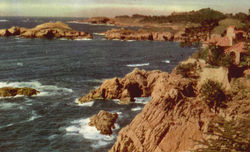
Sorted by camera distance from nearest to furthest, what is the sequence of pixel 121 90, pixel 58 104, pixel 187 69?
1. pixel 58 104
2. pixel 121 90
3. pixel 187 69

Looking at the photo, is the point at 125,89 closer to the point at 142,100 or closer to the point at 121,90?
the point at 121,90

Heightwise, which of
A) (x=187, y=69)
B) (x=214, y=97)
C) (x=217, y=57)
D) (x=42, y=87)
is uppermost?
(x=217, y=57)

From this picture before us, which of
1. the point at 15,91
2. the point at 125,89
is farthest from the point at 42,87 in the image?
the point at 125,89

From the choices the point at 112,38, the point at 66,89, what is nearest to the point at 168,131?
the point at 66,89

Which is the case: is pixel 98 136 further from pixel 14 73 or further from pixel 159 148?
pixel 14 73

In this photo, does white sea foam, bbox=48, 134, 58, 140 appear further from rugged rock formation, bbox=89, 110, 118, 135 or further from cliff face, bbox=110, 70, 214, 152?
cliff face, bbox=110, 70, 214, 152
